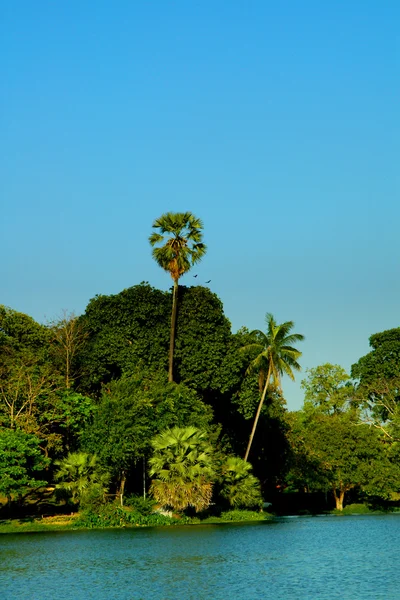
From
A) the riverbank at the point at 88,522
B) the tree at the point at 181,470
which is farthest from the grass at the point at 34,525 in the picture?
the tree at the point at 181,470

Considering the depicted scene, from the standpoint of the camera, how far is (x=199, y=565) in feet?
103

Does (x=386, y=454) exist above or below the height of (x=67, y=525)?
above

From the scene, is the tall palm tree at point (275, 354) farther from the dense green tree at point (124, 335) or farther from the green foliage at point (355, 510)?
the green foliage at point (355, 510)

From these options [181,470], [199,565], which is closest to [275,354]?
[181,470]

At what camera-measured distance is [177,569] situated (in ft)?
99.8

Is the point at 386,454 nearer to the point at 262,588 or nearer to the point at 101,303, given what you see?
the point at 101,303

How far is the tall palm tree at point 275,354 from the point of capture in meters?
62.7

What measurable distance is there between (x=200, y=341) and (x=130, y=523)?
1498cm

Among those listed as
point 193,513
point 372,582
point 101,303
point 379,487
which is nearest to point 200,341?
point 101,303

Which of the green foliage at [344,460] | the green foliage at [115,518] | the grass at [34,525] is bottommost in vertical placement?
the grass at [34,525]

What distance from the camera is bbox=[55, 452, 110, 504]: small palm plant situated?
49.1 m

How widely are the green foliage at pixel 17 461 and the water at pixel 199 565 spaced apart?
3.08 metres

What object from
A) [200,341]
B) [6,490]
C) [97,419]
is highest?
[200,341]

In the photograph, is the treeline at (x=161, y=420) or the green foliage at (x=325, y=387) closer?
the treeline at (x=161, y=420)
